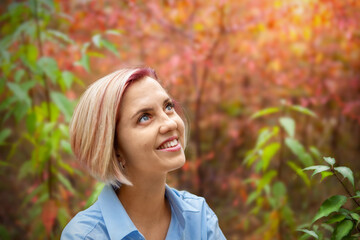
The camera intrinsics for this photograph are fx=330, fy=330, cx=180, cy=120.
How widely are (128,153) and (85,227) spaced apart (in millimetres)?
294

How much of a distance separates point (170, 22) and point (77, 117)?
9.61 feet

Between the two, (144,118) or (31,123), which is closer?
(144,118)

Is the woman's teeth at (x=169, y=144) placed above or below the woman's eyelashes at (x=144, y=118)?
below

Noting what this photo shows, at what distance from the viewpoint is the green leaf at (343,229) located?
3.64 ft

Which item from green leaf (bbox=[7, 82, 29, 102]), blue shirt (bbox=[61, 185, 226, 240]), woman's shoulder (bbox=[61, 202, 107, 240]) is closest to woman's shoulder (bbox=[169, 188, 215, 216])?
blue shirt (bbox=[61, 185, 226, 240])

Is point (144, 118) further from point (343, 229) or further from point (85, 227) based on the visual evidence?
point (343, 229)

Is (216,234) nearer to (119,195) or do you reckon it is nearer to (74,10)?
(119,195)

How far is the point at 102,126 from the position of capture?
118 cm

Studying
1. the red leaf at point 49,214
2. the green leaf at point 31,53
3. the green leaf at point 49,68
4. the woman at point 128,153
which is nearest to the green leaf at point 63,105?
the green leaf at point 49,68

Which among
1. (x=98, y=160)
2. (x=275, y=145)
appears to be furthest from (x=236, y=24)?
(x=98, y=160)

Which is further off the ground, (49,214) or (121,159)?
(121,159)

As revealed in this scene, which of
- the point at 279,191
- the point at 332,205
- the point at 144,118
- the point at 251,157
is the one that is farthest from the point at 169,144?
the point at 279,191

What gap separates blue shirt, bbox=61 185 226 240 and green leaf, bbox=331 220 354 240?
464 mm

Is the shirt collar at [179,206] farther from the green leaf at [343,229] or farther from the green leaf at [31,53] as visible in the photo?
the green leaf at [31,53]
